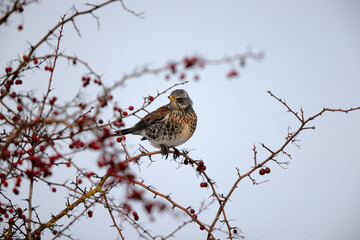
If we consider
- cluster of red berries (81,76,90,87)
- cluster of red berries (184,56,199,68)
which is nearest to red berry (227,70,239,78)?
cluster of red berries (184,56,199,68)

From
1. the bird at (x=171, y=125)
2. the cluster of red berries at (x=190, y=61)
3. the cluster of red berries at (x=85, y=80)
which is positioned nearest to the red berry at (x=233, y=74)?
the cluster of red berries at (x=190, y=61)

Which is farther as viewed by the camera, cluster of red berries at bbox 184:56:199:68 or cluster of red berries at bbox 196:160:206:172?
cluster of red berries at bbox 196:160:206:172

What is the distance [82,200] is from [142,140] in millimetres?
1725

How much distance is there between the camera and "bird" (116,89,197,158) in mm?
2914

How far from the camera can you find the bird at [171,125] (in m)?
2.91

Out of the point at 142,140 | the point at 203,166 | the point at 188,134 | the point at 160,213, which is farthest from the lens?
the point at 142,140

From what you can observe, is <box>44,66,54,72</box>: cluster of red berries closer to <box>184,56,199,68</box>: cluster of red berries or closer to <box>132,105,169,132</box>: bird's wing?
<box>184,56,199,68</box>: cluster of red berries

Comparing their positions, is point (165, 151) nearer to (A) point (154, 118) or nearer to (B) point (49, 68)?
(A) point (154, 118)

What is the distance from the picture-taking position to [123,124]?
4.73 feet

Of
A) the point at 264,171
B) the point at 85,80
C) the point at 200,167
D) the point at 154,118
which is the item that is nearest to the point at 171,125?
the point at 154,118

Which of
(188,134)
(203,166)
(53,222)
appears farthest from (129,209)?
(188,134)

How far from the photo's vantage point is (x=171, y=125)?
293 cm

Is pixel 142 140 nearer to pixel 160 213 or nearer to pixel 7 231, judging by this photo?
pixel 7 231

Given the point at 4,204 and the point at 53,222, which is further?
the point at 53,222
